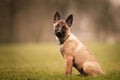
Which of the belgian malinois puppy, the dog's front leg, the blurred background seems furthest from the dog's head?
the blurred background

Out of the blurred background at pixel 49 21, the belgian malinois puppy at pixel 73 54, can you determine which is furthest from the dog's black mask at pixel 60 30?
the blurred background at pixel 49 21

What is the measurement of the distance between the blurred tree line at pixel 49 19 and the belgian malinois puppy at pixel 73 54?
20118 millimetres

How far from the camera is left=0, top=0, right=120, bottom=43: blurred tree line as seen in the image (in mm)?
29781

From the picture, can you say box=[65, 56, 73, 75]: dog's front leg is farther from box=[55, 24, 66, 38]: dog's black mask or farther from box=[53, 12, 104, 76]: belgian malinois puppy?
box=[55, 24, 66, 38]: dog's black mask

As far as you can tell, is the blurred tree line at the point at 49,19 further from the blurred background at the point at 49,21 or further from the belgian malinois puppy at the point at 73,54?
the belgian malinois puppy at the point at 73,54

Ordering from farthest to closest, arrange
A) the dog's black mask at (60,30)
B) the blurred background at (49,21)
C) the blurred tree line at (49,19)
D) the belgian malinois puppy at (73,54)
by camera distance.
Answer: the blurred tree line at (49,19) < the blurred background at (49,21) < the dog's black mask at (60,30) < the belgian malinois puppy at (73,54)

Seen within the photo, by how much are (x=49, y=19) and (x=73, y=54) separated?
2298 centimetres

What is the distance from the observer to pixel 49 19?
A: 1227 inches

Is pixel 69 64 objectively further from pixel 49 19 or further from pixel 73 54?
pixel 49 19

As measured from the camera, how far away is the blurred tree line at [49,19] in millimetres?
29781

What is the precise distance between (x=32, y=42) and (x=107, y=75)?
23.9 m

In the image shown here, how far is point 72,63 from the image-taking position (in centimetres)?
823

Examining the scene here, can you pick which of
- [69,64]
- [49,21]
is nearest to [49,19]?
[49,21]

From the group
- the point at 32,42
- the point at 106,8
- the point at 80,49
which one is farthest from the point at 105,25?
the point at 80,49
